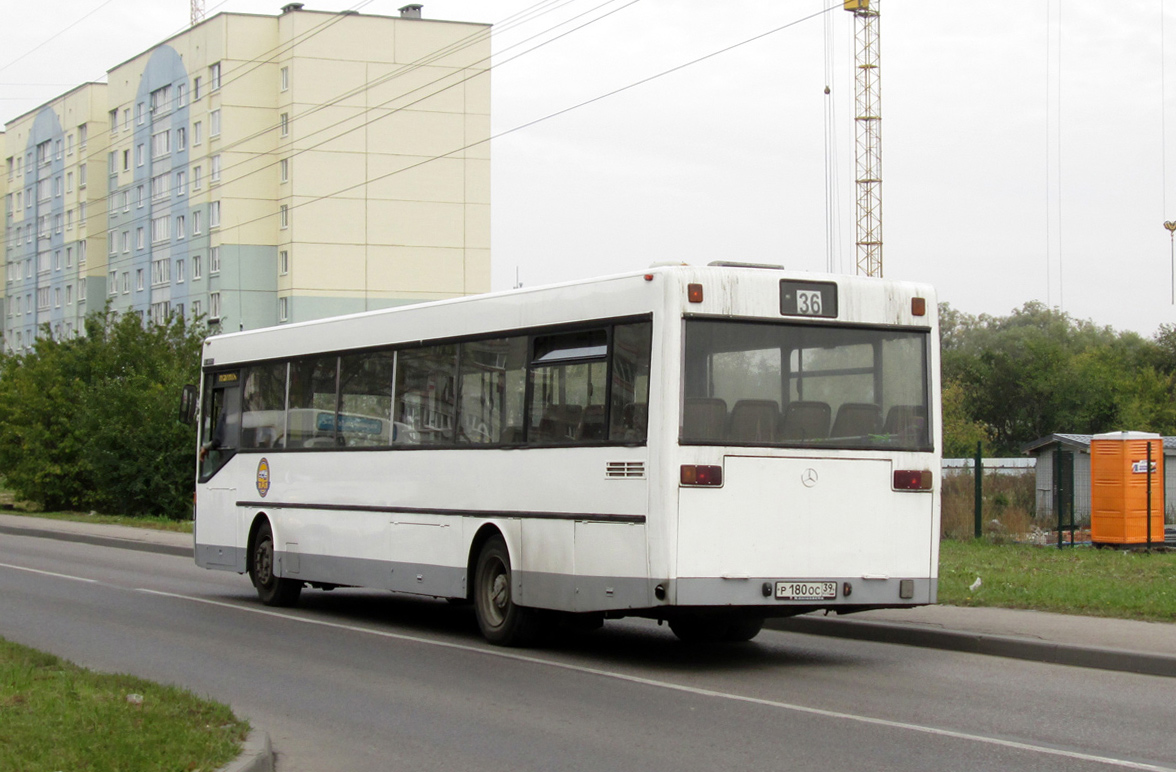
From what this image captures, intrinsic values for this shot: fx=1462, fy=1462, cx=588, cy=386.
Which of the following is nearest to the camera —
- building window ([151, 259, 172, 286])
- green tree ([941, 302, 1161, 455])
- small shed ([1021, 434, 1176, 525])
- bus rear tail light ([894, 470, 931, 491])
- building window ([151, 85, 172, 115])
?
bus rear tail light ([894, 470, 931, 491])

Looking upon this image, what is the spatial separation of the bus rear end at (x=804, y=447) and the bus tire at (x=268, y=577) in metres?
6.57

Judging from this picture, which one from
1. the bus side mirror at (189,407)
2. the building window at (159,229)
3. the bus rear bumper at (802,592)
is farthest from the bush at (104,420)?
the building window at (159,229)

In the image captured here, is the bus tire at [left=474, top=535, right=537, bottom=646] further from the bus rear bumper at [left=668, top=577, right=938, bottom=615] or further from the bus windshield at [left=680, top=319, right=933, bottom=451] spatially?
the bus windshield at [left=680, top=319, right=933, bottom=451]

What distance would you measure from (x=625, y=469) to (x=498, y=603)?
2.28 metres

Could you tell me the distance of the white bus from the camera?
1078cm

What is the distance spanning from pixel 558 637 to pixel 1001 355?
78833mm

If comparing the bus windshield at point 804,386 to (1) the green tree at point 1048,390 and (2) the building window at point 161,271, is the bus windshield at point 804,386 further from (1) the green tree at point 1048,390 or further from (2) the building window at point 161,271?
(2) the building window at point 161,271

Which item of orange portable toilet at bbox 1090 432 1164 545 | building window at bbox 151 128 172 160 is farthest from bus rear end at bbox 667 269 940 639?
building window at bbox 151 128 172 160

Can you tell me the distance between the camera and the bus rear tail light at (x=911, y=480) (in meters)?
11.3

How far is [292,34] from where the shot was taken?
76.4 m

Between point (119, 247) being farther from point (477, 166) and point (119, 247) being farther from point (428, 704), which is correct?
point (428, 704)

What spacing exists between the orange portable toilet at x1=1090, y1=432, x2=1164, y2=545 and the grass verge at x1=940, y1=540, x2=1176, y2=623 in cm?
66

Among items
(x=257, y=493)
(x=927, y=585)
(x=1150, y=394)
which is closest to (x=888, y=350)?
(x=927, y=585)

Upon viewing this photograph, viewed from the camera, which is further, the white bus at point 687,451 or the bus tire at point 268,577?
Result: the bus tire at point 268,577
